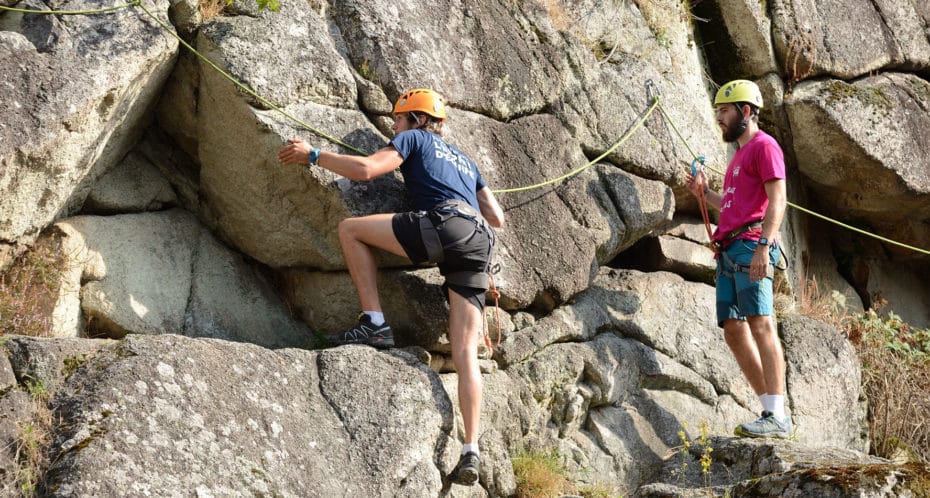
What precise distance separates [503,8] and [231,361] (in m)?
4.87

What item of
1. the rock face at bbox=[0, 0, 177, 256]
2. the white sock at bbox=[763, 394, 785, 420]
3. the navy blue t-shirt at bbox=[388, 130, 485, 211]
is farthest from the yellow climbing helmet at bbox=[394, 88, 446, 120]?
the white sock at bbox=[763, 394, 785, 420]

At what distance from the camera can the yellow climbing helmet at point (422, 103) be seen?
7.92m

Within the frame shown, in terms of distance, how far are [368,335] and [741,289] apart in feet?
10.7

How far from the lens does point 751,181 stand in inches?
345

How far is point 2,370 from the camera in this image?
579 centimetres

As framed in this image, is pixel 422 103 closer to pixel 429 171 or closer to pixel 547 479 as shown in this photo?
pixel 429 171

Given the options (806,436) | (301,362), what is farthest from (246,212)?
(806,436)

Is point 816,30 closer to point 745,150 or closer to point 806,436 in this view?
point 745,150

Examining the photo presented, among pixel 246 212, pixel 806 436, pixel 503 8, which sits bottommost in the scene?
pixel 806 436

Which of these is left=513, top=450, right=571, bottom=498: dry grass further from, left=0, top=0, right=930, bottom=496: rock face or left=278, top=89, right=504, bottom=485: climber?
left=278, top=89, right=504, bottom=485: climber

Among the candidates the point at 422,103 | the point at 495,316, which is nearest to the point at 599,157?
the point at 495,316

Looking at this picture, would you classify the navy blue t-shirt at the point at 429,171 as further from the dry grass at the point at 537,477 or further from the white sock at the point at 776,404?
the white sock at the point at 776,404

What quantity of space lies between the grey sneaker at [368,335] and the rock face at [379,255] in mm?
A: 172

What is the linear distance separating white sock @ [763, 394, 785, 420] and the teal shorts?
0.69m
